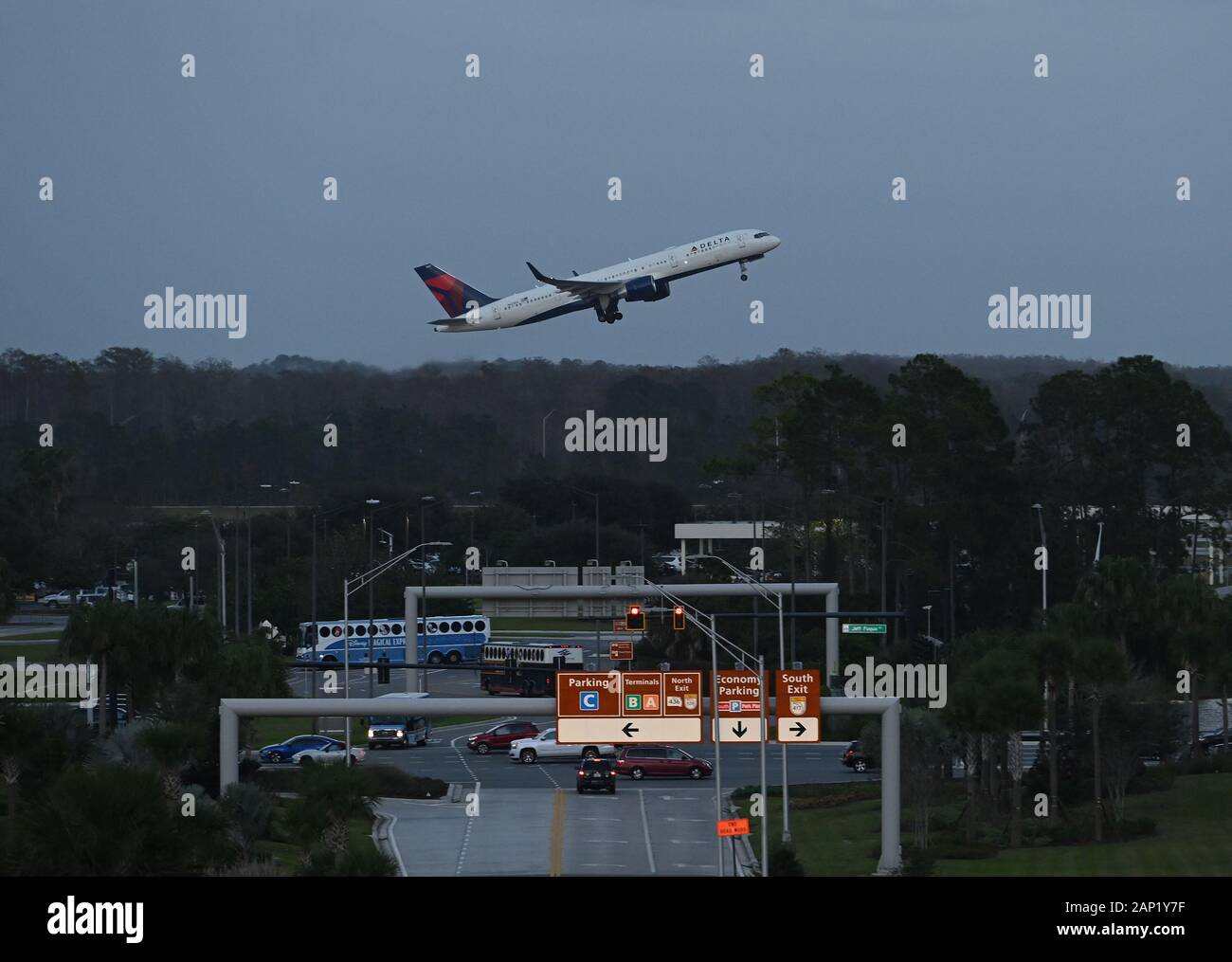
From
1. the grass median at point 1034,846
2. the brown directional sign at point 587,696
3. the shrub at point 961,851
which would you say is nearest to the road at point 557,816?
the grass median at point 1034,846

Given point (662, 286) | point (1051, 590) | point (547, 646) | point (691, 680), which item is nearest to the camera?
point (691, 680)

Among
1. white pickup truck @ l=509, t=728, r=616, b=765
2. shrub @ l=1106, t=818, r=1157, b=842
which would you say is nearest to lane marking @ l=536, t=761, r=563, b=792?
white pickup truck @ l=509, t=728, r=616, b=765

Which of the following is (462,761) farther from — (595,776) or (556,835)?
(556,835)

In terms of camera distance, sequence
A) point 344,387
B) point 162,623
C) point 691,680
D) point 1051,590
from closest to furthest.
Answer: point 691,680, point 162,623, point 1051,590, point 344,387

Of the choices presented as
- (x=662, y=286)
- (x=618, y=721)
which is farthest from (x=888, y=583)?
(x=618, y=721)

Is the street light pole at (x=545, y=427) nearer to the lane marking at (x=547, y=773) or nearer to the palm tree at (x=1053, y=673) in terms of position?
the lane marking at (x=547, y=773)

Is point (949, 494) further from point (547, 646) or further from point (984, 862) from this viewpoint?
point (984, 862)
